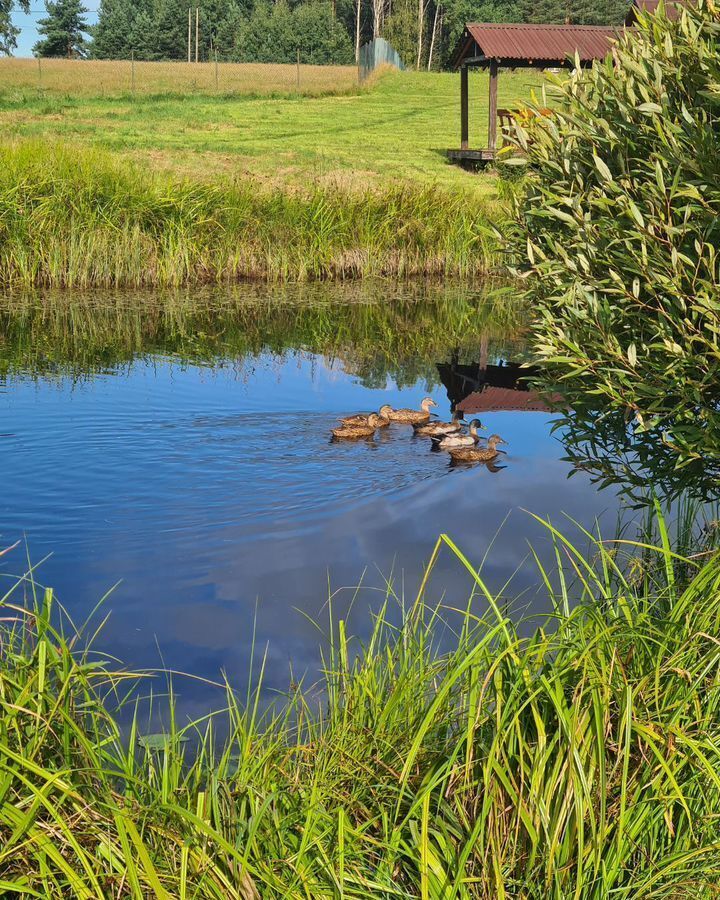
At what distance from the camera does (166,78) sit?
54500 mm

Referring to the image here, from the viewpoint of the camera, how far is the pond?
6.68 meters

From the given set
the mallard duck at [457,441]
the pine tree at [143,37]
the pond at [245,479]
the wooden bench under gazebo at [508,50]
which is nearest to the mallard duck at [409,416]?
the pond at [245,479]

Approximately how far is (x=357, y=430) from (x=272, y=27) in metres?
74.0

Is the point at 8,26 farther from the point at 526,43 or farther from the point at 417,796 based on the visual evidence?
the point at 417,796

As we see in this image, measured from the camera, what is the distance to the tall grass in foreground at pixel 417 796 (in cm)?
335

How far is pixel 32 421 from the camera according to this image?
1069 centimetres

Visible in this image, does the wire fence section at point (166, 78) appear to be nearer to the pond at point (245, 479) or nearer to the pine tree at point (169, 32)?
the pine tree at point (169, 32)

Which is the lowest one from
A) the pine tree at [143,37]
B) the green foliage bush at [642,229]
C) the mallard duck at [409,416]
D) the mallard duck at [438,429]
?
the mallard duck at [438,429]

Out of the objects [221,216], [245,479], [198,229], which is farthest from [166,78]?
[245,479]

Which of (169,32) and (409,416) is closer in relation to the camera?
(409,416)

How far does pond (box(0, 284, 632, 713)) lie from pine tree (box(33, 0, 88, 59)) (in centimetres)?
7105

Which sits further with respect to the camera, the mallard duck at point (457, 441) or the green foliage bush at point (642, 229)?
the mallard duck at point (457, 441)

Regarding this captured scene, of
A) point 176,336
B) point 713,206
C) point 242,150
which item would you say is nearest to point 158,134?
point 242,150

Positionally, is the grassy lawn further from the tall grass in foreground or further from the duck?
the tall grass in foreground
